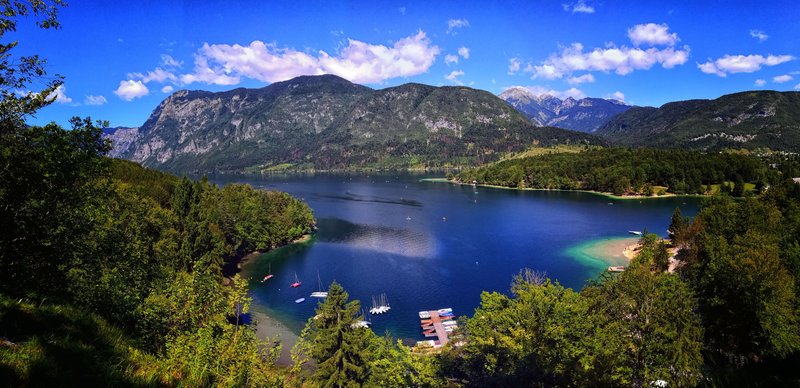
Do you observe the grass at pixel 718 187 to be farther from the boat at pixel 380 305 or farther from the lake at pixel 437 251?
the boat at pixel 380 305

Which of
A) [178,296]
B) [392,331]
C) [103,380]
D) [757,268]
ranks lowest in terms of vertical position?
[392,331]

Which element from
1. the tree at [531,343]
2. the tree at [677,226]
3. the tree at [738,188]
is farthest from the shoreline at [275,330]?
the tree at [738,188]

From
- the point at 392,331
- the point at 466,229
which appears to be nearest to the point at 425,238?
the point at 466,229

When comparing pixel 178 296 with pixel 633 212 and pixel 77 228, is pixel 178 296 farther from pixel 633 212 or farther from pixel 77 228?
pixel 633 212

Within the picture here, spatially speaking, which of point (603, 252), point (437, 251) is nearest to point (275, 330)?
point (437, 251)

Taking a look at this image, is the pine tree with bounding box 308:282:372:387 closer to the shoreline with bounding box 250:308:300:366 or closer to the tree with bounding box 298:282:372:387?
the tree with bounding box 298:282:372:387

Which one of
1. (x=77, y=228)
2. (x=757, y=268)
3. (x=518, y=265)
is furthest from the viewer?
(x=518, y=265)

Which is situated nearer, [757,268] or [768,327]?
[768,327]
